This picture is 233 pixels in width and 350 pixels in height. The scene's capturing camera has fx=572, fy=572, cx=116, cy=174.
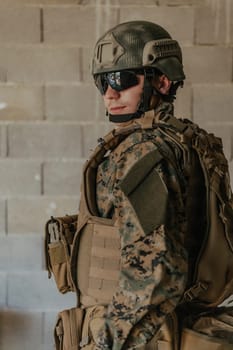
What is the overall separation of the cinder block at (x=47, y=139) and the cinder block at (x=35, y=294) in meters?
→ 0.50

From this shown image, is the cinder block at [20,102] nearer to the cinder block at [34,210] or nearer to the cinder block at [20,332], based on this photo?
the cinder block at [34,210]

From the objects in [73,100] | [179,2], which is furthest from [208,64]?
[73,100]

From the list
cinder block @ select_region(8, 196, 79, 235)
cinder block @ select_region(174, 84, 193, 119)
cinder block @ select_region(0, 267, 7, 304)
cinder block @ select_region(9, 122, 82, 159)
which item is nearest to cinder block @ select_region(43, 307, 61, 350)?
cinder block @ select_region(0, 267, 7, 304)

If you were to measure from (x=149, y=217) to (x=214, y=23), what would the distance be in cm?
130

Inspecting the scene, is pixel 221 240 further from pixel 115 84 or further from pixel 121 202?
pixel 115 84

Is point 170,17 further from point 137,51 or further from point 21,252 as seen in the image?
point 21,252

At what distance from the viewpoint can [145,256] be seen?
3.80ft

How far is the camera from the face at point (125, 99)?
135 centimetres

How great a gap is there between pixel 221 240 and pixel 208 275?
86 mm

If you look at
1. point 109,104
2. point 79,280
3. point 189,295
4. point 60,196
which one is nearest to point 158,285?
point 189,295

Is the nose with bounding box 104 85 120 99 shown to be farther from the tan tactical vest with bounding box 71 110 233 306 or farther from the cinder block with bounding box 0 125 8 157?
the cinder block with bounding box 0 125 8 157

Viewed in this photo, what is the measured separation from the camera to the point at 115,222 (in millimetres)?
1290

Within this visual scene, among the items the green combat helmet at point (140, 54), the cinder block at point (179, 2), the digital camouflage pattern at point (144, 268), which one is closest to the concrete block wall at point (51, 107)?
the cinder block at point (179, 2)

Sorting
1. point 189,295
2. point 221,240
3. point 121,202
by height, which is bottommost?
point 189,295
